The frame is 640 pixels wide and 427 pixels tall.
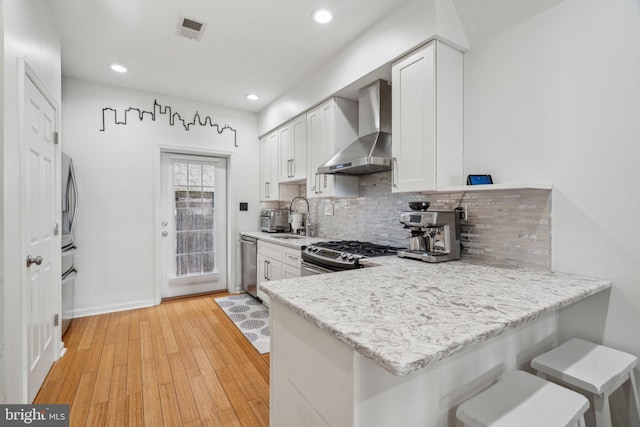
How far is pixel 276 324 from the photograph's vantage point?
1.27 meters

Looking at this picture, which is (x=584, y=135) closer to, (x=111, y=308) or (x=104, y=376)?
(x=104, y=376)

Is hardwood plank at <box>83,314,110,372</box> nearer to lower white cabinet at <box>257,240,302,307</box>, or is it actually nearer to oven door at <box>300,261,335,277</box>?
lower white cabinet at <box>257,240,302,307</box>

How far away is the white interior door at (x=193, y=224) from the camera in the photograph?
3977 millimetres

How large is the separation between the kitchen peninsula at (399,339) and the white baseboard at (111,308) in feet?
10.1

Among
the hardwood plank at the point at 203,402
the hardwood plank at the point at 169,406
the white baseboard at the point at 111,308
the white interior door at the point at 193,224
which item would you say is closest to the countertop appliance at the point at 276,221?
the white interior door at the point at 193,224

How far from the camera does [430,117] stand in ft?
6.38

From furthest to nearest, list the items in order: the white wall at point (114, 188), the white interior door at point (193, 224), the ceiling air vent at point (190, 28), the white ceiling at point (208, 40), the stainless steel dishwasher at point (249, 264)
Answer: the white interior door at point (193, 224), the stainless steel dishwasher at point (249, 264), the white wall at point (114, 188), the ceiling air vent at point (190, 28), the white ceiling at point (208, 40)

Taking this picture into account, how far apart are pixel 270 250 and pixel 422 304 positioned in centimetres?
250

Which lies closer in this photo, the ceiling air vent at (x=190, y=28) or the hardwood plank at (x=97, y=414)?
the hardwood plank at (x=97, y=414)

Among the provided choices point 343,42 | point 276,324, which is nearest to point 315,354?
point 276,324

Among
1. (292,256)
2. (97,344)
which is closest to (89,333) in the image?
(97,344)

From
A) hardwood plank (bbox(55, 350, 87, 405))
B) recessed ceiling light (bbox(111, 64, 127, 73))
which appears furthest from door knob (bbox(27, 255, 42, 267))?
recessed ceiling light (bbox(111, 64, 127, 73))

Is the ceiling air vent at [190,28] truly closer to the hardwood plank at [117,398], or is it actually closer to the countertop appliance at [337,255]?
the countertop appliance at [337,255]

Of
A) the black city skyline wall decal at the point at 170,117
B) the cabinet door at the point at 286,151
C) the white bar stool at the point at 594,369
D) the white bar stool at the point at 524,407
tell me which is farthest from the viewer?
the cabinet door at the point at 286,151
